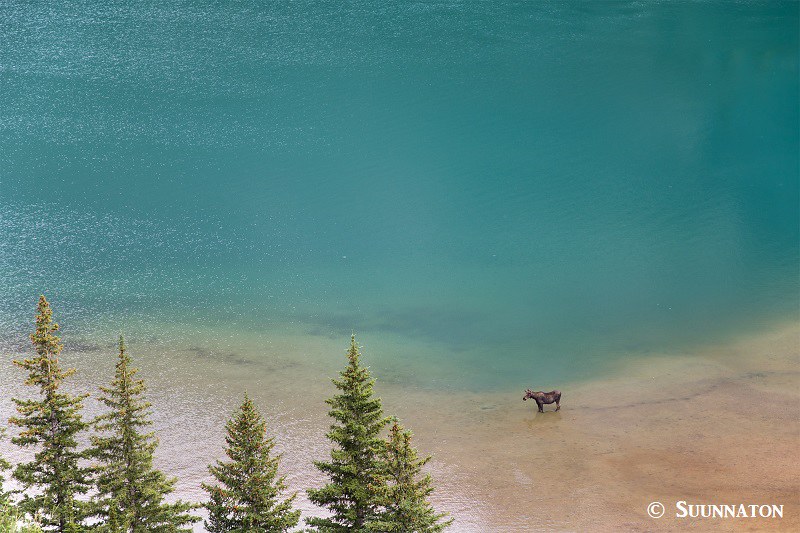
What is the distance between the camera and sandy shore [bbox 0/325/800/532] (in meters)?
18.0

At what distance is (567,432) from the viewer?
67.6 feet

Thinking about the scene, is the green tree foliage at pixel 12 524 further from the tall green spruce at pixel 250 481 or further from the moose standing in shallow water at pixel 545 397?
the moose standing in shallow water at pixel 545 397

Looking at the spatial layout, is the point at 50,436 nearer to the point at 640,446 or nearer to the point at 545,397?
the point at 545,397

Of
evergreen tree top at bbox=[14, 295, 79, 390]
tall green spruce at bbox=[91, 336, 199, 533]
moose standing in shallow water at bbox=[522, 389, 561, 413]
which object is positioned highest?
moose standing in shallow water at bbox=[522, 389, 561, 413]

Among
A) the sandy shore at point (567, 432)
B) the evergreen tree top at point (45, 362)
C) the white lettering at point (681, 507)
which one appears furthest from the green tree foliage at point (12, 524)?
the white lettering at point (681, 507)

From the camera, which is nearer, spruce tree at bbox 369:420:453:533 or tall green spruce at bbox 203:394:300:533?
spruce tree at bbox 369:420:453:533

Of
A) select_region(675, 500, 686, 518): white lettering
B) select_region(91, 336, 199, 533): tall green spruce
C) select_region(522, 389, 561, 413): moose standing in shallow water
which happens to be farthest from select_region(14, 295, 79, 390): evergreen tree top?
select_region(675, 500, 686, 518): white lettering

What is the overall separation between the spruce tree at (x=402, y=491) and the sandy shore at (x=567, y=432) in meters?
4.35

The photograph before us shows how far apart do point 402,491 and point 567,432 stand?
328 inches

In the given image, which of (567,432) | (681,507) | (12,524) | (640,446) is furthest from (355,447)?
(640,446)

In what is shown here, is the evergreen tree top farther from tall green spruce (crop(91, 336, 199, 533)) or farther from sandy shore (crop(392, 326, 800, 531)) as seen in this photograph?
sandy shore (crop(392, 326, 800, 531))

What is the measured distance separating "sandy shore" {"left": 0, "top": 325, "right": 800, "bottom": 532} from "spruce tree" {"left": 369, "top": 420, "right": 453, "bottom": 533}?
14.3ft

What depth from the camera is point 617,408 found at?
21.6m

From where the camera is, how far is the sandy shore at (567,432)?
18047 millimetres
